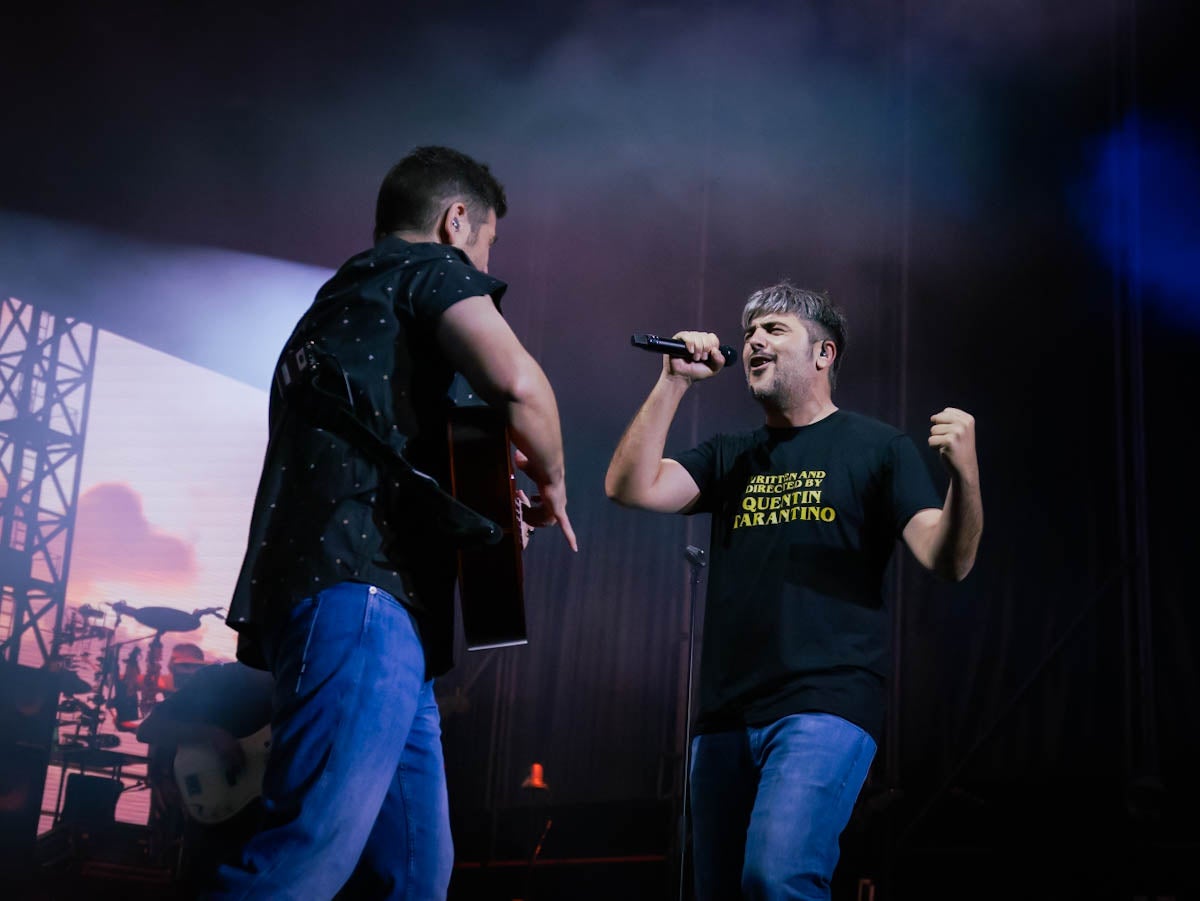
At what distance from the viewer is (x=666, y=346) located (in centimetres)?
262

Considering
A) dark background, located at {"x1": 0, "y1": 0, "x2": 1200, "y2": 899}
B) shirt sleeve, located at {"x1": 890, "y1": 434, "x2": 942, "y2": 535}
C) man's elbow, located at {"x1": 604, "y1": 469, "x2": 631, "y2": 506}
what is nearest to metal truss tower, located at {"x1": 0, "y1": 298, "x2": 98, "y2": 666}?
dark background, located at {"x1": 0, "y1": 0, "x2": 1200, "y2": 899}

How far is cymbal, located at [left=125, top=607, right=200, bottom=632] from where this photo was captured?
6.15 meters

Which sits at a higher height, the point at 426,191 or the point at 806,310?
the point at 806,310

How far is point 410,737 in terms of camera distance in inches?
70.3

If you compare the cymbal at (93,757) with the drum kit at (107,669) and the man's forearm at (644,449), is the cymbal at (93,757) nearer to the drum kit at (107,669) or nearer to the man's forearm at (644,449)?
the drum kit at (107,669)

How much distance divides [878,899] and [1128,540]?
2093mm

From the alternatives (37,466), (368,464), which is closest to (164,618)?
(37,466)

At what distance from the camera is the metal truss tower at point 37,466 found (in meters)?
6.13

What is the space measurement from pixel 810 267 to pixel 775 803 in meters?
5.22

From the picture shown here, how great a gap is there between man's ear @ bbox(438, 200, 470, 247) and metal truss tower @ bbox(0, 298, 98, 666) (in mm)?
5034

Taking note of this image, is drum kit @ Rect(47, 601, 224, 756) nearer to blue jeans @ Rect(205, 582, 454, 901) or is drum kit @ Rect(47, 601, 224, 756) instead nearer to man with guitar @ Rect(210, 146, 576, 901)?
man with guitar @ Rect(210, 146, 576, 901)

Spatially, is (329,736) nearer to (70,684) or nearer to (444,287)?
(444,287)

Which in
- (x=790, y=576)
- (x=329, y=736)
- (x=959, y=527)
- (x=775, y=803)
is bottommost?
(x=775, y=803)

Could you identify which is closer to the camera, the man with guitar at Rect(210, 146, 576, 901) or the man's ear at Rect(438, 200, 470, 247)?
the man with guitar at Rect(210, 146, 576, 901)
